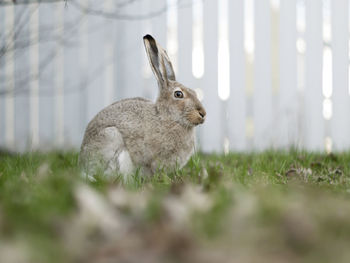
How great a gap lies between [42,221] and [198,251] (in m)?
0.56

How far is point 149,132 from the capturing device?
3.20 metres

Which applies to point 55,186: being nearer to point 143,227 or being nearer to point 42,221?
point 42,221

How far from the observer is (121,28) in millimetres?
5984

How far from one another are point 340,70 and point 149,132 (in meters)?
4.14

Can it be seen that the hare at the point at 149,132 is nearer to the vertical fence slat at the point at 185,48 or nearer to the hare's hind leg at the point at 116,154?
the hare's hind leg at the point at 116,154

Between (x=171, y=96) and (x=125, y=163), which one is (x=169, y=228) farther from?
(x=171, y=96)

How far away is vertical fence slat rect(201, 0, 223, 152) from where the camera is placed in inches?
232

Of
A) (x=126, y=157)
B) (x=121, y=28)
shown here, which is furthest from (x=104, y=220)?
(x=121, y=28)

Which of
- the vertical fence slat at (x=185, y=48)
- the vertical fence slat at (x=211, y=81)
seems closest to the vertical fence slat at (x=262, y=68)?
the vertical fence slat at (x=211, y=81)

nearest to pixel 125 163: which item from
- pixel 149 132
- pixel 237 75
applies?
pixel 149 132

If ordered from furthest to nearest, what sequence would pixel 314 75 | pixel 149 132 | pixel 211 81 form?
pixel 314 75 → pixel 211 81 → pixel 149 132

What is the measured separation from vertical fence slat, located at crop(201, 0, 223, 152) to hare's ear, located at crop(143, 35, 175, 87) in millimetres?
2531

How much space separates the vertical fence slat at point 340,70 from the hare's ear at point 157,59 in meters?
3.69

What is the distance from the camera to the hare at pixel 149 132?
3127mm
